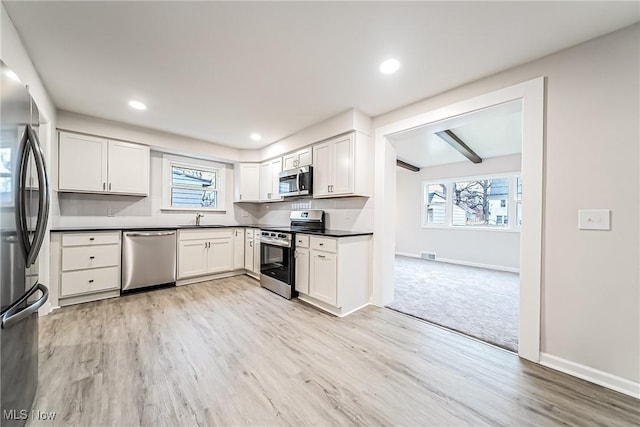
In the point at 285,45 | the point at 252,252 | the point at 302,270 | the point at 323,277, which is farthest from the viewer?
the point at 252,252

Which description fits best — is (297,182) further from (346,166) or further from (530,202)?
(530,202)

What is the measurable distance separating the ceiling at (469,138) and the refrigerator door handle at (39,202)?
Answer: 3077 millimetres

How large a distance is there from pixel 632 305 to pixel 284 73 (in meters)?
3.19

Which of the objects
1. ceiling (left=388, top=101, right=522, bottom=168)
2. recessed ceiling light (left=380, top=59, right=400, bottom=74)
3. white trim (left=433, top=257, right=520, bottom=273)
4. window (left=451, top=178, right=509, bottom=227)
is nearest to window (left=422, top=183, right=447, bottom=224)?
window (left=451, top=178, right=509, bottom=227)

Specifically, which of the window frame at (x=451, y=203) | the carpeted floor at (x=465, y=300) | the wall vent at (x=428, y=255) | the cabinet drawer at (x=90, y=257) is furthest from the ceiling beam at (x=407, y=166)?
the cabinet drawer at (x=90, y=257)

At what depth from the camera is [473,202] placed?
5840mm

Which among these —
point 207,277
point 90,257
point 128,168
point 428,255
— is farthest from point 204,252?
point 428,255

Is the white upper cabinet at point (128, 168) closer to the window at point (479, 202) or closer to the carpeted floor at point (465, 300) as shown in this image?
the carpeted floor at point (465, 300)

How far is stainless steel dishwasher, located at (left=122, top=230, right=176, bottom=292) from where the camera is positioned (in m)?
3.30

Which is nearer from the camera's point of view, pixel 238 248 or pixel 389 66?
pixel 389 66

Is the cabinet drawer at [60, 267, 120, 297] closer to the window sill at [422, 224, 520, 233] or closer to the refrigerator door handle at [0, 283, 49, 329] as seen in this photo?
the refrigerator door handle at [0, 283, 49, 329]

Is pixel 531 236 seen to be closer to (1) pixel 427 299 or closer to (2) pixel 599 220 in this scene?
(2) pixel 599 220

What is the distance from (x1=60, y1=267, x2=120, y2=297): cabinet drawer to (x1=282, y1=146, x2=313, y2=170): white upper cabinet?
113 inches

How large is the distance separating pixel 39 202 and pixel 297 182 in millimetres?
2660
